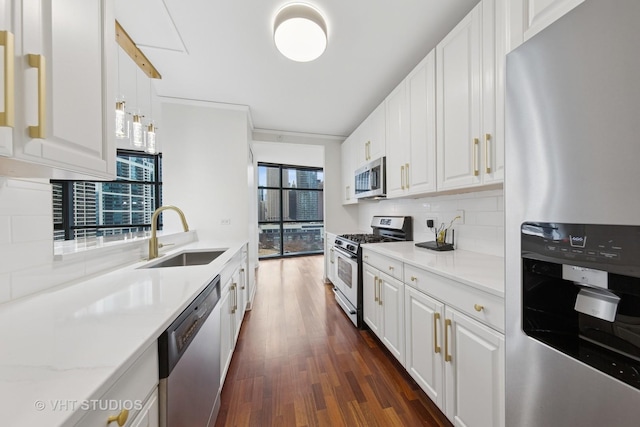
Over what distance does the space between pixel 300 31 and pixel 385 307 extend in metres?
2.22

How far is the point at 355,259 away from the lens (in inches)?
94.3

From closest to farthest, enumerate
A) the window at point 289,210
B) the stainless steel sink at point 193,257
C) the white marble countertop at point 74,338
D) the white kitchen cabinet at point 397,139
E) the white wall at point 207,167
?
the white marble countertop at point 74,338 < the stainless steel sink at point 193,257 < the white kitchen cabinet at point 397,139 < the white wall at point 207,167 < the window at point 289,210

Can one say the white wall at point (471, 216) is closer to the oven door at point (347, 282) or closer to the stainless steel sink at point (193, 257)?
the oven door at point (347, 282)

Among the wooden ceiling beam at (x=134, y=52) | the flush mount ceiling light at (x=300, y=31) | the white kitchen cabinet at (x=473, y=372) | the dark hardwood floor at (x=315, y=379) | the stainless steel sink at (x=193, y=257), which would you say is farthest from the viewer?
the stainless steel sink at (x=193, y=257)

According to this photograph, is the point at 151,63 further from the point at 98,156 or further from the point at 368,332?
the point at 368,332

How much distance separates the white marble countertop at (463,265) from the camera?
1030 mm

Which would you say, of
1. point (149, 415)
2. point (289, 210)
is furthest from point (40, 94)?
point (289, 210)

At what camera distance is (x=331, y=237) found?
11.5ft

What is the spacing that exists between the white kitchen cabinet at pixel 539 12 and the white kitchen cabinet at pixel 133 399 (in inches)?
65.8

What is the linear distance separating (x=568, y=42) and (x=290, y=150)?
13.2 ft

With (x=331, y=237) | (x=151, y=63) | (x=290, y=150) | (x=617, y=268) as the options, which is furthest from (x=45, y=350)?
(x=290, y=150)

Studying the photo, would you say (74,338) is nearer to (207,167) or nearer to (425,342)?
(425,342)

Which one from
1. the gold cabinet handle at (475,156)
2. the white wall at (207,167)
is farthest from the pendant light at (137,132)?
the gold cabinet handle at (475,156)

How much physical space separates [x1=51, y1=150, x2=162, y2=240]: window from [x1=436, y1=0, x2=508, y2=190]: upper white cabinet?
14.9 feet
